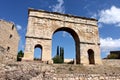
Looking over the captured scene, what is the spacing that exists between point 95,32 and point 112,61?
243 inches

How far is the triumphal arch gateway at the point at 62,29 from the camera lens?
13945mm

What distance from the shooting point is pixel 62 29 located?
15.9m

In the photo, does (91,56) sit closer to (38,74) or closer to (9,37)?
(38,74)

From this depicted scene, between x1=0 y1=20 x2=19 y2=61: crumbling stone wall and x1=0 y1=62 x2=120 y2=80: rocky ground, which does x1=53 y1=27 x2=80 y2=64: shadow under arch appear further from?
x1=0 y1=20 x2=19 y2=61: crumbling stone wall

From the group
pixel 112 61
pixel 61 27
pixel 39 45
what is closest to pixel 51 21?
pixel 61 27

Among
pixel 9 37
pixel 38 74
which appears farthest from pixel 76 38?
pixel 9 37

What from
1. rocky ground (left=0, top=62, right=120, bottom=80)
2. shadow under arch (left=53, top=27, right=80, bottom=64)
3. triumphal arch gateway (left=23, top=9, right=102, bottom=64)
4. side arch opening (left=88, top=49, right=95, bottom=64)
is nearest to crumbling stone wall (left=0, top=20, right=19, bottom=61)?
triumphal arch gateway (left=23, top=9, right=102, bottom=64)

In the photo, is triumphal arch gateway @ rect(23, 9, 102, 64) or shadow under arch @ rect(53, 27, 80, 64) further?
shadow under arch @ rect(53, 27, 80, 64)

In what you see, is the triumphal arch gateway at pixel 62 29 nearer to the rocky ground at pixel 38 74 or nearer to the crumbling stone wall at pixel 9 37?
the rocky ground at pixel 38 74

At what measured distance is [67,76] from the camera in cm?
904

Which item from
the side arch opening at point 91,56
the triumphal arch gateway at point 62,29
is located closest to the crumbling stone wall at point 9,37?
the triumphal arch gateway at point 62,29

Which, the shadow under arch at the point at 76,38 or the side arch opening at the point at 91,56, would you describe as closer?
the shadow under arch at the point at 76,38

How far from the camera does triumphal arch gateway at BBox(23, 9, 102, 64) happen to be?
45.8 feet

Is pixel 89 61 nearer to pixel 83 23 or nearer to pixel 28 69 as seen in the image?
pixel 83 23
